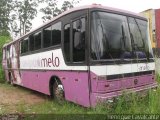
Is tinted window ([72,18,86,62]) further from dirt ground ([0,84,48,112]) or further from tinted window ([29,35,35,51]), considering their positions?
tinted window ([29,35,35,51])

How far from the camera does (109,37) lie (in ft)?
25.0

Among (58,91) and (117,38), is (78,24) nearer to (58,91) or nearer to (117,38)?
(117,38)

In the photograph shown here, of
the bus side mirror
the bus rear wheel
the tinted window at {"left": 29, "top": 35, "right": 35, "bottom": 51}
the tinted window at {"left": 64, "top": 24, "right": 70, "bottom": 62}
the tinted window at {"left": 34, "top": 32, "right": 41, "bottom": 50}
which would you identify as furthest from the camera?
the tinted window at {"left": 29, "top": 35, "right": 35, "bottom": 51}

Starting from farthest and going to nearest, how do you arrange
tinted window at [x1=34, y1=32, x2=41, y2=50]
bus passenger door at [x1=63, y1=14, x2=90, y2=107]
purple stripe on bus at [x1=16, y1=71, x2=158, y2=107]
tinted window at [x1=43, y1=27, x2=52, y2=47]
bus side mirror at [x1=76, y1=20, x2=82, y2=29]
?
tinted window at [x1=34, y1=32, x2=41, y2=50] < tinted window at [x1=43, y1=27, x2=52, y2=47] < bus side mirror at [x1=76, y1=20, x2=82, y2=29] < bus passenger door at [x1=63, y1=14, x2=90, y2=107] < purple stripe on bus at [x1=16, y1=71, x2=158, y2=107]

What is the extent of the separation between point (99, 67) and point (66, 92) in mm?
1885

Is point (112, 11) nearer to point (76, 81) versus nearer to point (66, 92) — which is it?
point (76, 81)

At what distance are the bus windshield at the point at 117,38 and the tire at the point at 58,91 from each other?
90.1 inches

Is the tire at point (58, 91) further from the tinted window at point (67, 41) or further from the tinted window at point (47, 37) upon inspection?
the tinted window at point (47, 37)

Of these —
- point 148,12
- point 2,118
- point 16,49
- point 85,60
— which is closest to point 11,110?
point 2,118

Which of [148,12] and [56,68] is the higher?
[148,12]

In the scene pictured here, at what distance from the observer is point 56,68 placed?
31.3ft

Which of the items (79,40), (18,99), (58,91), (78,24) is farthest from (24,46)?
(79,40)

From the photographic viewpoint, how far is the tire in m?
9.26

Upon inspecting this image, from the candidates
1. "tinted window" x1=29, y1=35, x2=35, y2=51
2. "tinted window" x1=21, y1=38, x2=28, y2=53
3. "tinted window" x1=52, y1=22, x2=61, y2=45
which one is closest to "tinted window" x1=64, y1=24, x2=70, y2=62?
"tinted window" x1=52, y1=22, x2=61, y2=45
